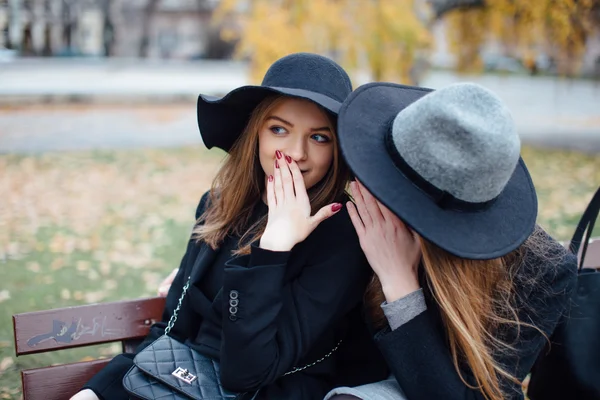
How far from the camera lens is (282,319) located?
193cm

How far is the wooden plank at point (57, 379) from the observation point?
2.24 metres

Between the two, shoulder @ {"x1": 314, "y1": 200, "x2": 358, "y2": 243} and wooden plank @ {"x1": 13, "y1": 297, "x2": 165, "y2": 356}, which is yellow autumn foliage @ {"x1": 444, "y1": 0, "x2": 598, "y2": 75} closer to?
shoulder @ {"x1": 314, "y1": 200, "x2": 358, "y2": 243}

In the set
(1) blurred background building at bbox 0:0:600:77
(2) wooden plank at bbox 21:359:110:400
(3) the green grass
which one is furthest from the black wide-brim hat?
(1) blurred background building at bbox 0:0:600:77

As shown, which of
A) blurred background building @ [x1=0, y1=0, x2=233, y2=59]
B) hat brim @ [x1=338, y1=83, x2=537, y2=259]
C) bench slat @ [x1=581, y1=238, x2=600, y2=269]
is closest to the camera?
hat brim @ [x1=338, y1=83, x2=537, y2=259]

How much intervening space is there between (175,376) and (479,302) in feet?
3.26

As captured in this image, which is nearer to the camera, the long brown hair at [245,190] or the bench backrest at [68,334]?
the long brown hair at [245,190]

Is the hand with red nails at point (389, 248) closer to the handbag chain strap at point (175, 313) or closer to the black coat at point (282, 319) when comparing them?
the black coat at point (282, 319)

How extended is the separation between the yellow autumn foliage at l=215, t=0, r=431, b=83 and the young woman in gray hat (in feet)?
24.7

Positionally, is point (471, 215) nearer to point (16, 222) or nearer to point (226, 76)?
point (16, 222)

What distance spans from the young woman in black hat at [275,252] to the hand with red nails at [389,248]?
0.13m

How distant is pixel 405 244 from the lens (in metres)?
1.88

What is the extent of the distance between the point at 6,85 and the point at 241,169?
23719mm

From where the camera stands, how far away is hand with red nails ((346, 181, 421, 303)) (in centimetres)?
186

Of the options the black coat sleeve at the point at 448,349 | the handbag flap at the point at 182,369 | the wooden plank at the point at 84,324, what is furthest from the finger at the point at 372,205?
the wooden plank at the point at 84,324
